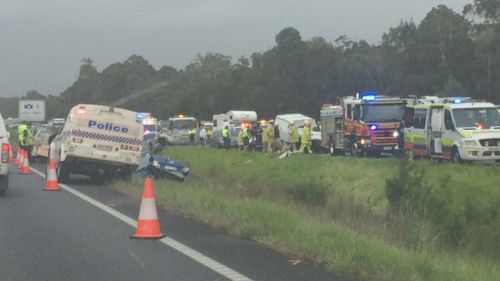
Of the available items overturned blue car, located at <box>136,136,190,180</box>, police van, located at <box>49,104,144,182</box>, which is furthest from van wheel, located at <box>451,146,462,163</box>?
police van, located at <box>49,104,144,182</box>

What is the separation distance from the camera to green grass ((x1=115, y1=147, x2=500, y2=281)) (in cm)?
849

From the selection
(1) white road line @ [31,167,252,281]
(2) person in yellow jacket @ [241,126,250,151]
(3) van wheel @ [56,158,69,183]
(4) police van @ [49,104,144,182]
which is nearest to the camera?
(1) white road line @ [31,167,252,281]

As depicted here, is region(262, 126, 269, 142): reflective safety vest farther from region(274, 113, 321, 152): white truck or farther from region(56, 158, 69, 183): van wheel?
region(56, 158, 69, 183): van wheel

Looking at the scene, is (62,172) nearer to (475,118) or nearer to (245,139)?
(475,118)

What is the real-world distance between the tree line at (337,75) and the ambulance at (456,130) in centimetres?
4249

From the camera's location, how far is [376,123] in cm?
3203

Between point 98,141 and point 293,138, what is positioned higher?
point 293,138

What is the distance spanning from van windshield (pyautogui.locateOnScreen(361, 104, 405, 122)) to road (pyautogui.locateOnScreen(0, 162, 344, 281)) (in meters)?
18.7

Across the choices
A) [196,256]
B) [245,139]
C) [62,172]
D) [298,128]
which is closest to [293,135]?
[245,139]

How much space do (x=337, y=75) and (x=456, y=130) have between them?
63.5m

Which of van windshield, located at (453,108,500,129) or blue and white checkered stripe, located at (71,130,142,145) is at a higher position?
van windshield, located at (453,108,500,129)

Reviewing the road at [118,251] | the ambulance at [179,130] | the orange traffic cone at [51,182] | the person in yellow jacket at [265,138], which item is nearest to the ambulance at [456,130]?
the orange traffic cone at [51,182]

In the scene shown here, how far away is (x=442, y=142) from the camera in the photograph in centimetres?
2508

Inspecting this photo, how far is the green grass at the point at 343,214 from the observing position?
8.49 metres
